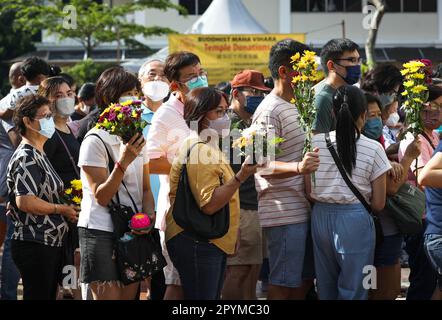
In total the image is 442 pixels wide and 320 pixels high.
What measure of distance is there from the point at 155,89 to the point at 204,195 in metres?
1.73

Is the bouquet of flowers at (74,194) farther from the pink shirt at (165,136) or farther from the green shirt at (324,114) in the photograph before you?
the green shirt at (324,114)

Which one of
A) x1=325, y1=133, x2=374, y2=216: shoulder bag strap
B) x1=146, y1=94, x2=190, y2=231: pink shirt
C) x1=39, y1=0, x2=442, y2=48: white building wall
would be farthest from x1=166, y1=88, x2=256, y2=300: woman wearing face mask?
x1=39, y1=0, x2=442, y2=48: white building wall

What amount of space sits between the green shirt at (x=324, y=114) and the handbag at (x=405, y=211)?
2.15 feet

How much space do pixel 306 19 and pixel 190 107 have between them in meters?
28.9

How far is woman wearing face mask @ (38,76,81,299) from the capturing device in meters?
6.87

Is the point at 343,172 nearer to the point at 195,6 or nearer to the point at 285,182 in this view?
the point at 285,182

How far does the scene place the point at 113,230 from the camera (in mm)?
5574

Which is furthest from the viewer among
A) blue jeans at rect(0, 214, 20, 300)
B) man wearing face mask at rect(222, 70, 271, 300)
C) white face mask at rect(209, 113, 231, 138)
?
blue jeans at rect(0, 214, 20, 300)

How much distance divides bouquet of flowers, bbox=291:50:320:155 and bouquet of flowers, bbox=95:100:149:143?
1.01 metres

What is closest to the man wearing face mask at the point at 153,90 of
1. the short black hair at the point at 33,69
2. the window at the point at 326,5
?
the short black hair at the point at 33,69

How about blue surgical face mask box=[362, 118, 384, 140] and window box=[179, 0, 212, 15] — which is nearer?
blue surgical face mask box=[362, 118, 384, 140]

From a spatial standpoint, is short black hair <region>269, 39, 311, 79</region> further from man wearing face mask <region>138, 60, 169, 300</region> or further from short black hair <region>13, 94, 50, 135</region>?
short black hair <region>13, 94, 50, 135</region>
